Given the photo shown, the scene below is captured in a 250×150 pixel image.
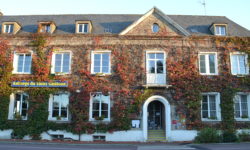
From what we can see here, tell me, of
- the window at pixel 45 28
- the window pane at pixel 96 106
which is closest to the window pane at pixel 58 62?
the window at pixel 45 28

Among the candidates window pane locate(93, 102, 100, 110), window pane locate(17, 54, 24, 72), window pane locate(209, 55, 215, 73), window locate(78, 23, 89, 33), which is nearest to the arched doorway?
window pane locate(93, 102, 100, 110)

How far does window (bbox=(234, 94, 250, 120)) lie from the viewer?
59.1 feet

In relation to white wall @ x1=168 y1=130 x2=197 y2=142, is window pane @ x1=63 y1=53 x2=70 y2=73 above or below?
above

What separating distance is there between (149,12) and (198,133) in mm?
10542

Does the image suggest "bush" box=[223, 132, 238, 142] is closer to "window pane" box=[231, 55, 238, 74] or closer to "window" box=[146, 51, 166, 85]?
"window pane" box=[231, 55, 238, 74]

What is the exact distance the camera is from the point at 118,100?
697 inches

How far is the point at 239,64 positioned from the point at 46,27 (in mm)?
17262

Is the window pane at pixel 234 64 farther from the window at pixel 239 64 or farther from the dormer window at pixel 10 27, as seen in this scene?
the dormer window at pixel 10 27

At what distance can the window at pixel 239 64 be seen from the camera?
61.2 ft

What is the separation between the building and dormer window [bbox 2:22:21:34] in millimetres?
554

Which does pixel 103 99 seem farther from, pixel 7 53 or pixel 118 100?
pixel 7 53

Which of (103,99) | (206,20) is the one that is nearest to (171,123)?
(103,99)

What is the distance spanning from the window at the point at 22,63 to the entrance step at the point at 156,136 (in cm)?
1142

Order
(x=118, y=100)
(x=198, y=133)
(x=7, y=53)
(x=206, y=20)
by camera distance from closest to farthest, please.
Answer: (x=198, y=133)
(x=118, y=100)
(x=7, y=53)
(x=206, y=20)
